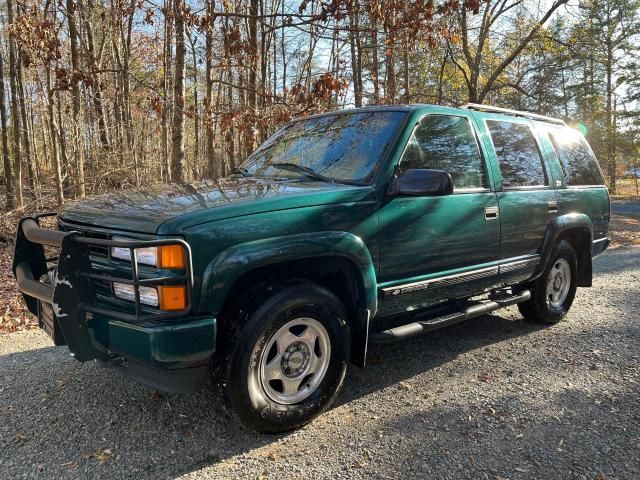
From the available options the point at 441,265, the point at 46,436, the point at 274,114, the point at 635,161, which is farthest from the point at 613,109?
the point at 46,436

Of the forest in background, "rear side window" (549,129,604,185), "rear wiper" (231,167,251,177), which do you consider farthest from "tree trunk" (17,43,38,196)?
"rear side window" (549,129,604,185)

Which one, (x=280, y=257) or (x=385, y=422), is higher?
(x=280, y=257)

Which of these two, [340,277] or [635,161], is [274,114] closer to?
[340,277]

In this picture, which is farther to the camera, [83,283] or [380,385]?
[380,385]

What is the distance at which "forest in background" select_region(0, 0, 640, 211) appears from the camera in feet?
27.7

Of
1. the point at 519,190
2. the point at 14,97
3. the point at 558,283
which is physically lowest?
the point at 558,283

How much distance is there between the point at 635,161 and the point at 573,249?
32281 millimetres

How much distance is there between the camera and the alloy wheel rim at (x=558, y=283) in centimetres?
522

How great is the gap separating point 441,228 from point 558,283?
235 cm

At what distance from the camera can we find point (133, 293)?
2.73m

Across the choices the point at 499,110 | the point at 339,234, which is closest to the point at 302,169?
the point at 339,234

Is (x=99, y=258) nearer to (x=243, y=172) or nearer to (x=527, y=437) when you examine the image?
(x=243, y=172)

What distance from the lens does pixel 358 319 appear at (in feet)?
10.9

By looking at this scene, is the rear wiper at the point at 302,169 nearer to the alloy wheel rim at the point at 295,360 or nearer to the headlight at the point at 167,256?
the alloy wheel rim at the point at 295,360
